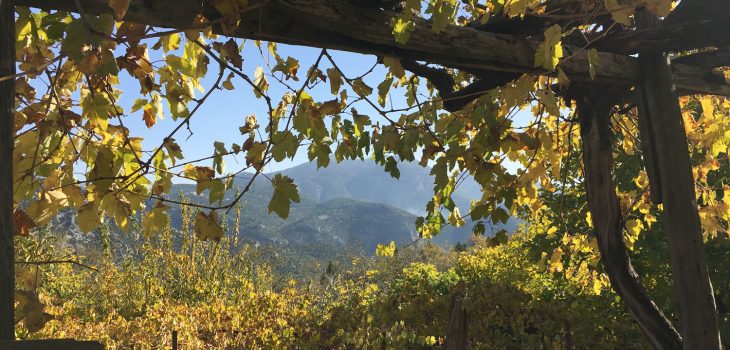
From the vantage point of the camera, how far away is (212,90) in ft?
5.01

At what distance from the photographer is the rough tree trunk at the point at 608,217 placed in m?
2.29

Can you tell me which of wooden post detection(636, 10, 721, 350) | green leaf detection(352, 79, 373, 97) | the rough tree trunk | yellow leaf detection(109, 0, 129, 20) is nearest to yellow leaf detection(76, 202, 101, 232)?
yellow leaf detection(109, 0, 129, 20)

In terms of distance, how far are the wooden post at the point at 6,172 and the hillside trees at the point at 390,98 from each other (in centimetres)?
16

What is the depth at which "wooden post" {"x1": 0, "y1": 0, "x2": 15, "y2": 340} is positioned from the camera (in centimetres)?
86

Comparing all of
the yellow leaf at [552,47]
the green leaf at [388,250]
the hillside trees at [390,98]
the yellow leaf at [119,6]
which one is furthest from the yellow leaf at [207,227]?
the green leaf at [388,250]

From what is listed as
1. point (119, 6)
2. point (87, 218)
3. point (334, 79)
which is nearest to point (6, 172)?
point (119, 6)

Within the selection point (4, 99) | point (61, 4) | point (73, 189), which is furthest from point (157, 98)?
point (4, 99)

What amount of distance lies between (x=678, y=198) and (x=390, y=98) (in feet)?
4.27

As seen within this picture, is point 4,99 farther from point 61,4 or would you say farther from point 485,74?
point 485,74

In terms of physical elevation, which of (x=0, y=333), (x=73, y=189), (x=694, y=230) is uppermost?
(x=694, y=230)

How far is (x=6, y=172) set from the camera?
0.89 metres

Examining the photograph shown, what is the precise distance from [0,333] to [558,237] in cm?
672

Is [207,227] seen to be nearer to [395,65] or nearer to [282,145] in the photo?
[282,145]

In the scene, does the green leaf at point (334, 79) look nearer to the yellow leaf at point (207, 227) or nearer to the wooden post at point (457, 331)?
the yellow leaf at point (207, 227)
